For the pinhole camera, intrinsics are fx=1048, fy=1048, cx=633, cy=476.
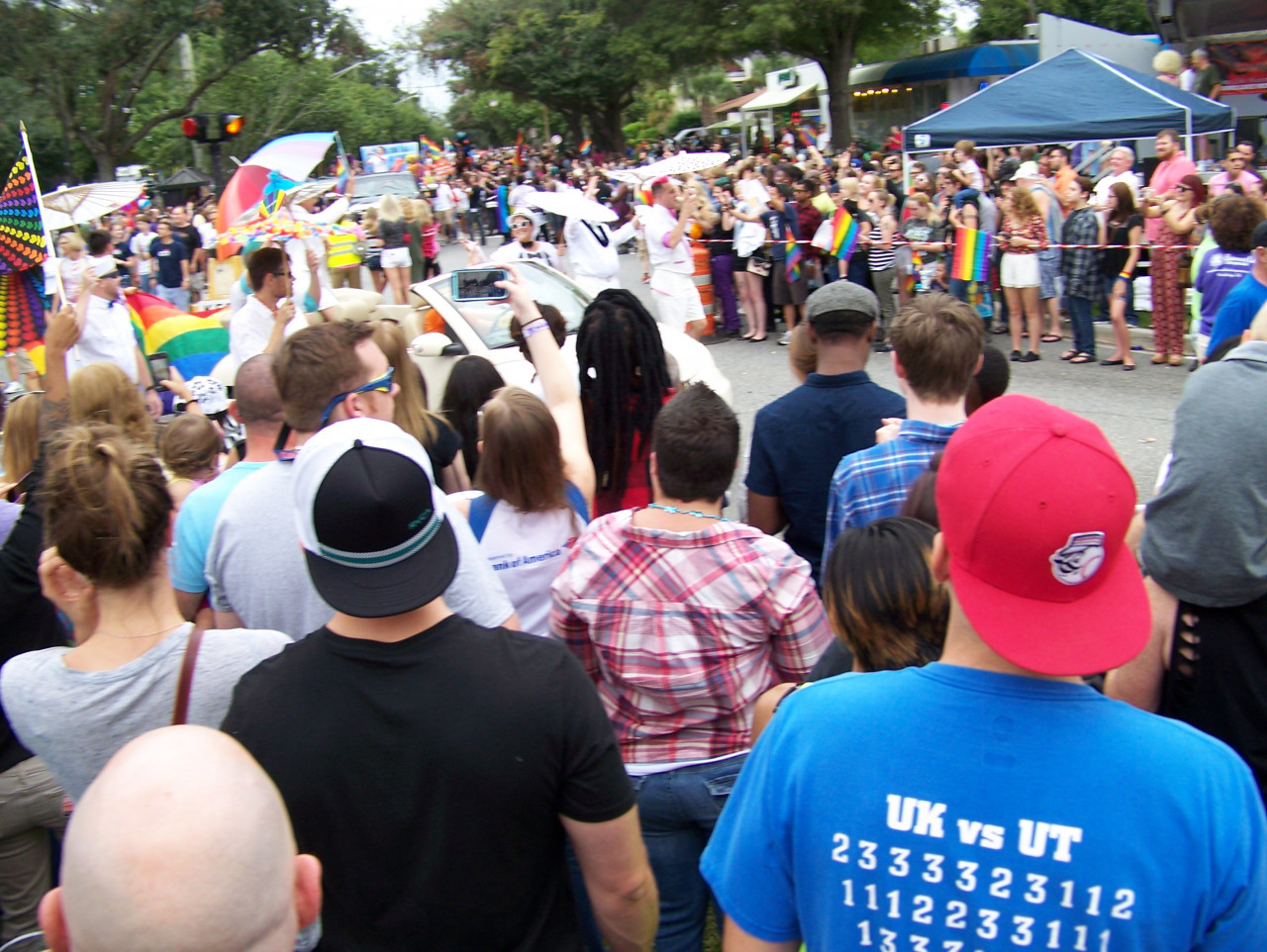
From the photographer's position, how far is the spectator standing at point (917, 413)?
3139mm

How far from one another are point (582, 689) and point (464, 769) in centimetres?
25

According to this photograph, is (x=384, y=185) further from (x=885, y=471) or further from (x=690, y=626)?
(x=690, y=626)

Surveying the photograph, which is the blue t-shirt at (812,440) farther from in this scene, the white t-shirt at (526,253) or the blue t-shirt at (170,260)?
the blue t-shirt at (170,260)

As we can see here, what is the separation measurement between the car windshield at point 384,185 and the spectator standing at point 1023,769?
90.4ft

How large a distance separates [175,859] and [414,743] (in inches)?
25.4

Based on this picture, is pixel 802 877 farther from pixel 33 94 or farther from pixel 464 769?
pixel 33 94

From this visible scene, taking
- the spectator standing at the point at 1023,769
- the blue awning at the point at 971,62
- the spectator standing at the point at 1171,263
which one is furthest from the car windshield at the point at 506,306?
the blue awning at the point at 971,62

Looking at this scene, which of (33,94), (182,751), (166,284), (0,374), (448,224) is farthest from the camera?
(33,94)

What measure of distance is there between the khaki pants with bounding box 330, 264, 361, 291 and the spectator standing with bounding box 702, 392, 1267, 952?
13496 mm

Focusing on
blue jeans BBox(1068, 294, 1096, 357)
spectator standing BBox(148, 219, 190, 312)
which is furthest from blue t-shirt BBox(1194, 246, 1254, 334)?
spectator standing BBox(148, 219, 190, 312)

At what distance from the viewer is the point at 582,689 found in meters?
1.91

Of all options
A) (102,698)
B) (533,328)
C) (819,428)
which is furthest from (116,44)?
(102,698)

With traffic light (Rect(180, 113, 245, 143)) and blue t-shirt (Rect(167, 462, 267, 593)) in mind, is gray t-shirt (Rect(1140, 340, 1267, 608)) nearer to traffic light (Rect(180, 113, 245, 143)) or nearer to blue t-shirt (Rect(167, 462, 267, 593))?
blue t-shirt (Rect(167, 462, 267, 593))

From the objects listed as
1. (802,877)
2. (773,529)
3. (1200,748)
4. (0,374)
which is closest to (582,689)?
(802,877)
